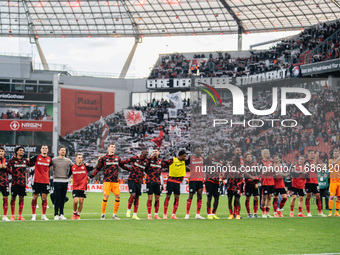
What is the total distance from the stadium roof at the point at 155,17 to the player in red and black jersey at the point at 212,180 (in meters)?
44.4

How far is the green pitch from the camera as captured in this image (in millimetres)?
10664

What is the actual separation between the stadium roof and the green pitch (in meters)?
48.8

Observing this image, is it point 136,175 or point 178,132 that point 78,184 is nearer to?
point 136,175

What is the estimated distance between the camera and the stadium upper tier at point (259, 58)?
1873 inches

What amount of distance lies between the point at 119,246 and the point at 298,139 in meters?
13.8

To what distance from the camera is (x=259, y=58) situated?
61.6 meters

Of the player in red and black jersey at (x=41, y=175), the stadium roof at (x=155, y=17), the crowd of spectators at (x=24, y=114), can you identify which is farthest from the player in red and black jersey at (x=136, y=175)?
the stadium roof at (x=155, y=17)

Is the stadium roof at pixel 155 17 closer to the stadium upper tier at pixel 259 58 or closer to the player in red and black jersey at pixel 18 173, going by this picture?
the stadium upper tier at pixel 259 58

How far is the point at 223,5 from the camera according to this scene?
2547 inches

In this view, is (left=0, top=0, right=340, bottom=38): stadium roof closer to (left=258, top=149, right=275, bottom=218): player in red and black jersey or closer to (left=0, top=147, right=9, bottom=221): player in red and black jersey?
(left=258, top=149, right=275, bottom=218): player in red and black jersey

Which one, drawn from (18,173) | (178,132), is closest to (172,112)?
(178,132)

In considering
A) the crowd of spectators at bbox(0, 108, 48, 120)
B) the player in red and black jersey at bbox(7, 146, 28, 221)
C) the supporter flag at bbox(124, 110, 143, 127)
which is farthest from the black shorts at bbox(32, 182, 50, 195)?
the crowd of spectators at bbox(0, 108, 48, 120)

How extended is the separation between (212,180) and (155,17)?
51989 mm

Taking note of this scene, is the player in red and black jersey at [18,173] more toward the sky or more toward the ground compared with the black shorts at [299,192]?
more toward the sky
